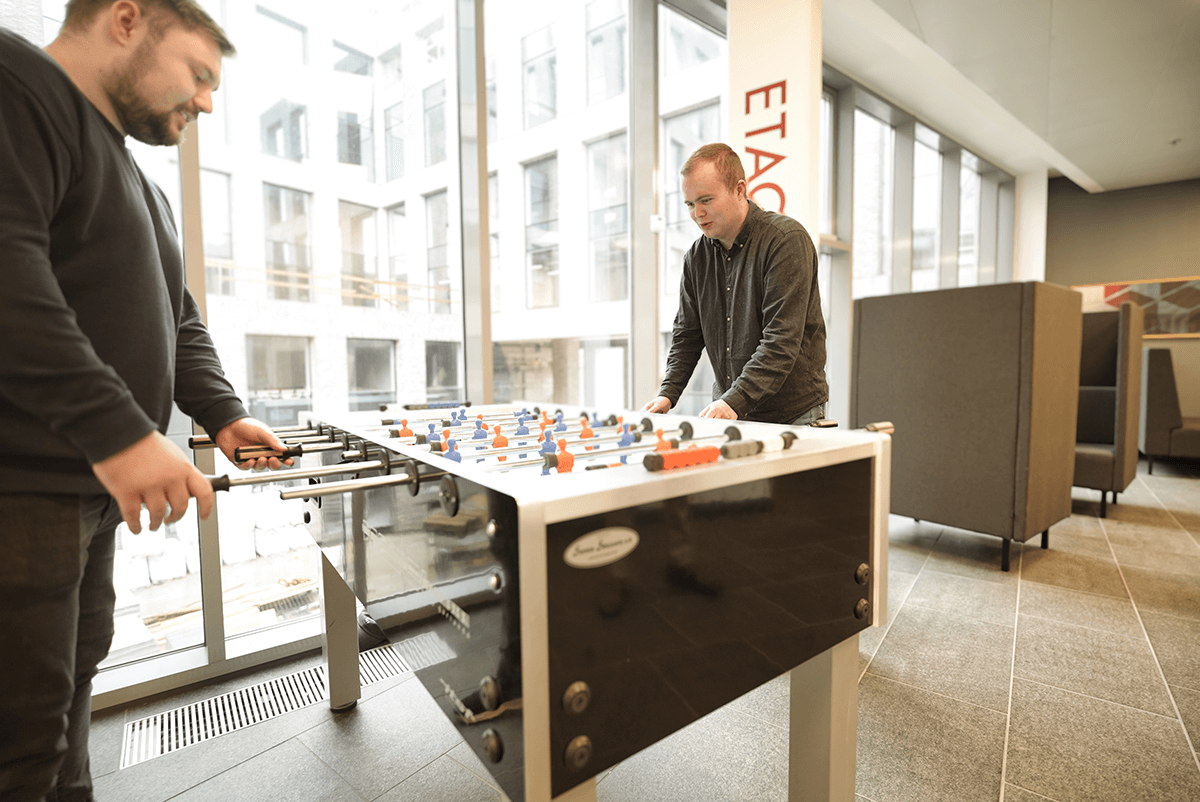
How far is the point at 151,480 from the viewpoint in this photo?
0.66 m

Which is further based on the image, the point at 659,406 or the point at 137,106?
the point at 659,406

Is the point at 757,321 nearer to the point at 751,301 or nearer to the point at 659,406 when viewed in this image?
the point at 751,301

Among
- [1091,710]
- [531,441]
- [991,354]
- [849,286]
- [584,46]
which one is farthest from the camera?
[849,286]

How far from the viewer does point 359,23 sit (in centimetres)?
231

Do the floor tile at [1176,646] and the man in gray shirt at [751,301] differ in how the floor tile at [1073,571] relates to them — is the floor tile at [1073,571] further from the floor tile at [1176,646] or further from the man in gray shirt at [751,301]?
the man in gray shirt at [751,301]

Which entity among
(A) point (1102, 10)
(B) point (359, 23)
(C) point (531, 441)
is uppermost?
(A) point (1102, 10)

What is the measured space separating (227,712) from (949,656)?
2.30 m

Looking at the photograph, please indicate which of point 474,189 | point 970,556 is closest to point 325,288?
point 474,189

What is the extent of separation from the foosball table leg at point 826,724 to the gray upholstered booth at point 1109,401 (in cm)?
345

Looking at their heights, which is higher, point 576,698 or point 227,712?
point 576,698

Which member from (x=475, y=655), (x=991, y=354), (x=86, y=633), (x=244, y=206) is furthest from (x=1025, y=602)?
(x=244, y=206)

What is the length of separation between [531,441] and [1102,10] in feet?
14.3

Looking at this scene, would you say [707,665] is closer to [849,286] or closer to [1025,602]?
[1025,602]

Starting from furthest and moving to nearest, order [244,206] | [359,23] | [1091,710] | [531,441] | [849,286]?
[849,286]
[359,23]
[244,206]
[1091,710]
[531,441]
